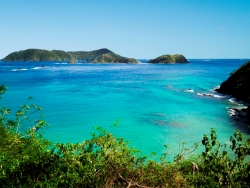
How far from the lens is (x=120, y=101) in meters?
50.3

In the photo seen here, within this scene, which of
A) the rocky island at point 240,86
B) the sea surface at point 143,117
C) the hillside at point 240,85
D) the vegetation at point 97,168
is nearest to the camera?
the vegetation at point 97,168

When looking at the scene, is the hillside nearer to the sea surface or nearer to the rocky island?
the rocky island

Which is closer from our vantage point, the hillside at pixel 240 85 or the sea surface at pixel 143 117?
the sea surface at pixel 143 117

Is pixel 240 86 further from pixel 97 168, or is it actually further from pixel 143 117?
A: pixel 97 168

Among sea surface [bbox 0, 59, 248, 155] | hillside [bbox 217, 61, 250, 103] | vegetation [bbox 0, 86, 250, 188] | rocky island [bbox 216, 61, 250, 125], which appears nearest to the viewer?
vegetation [bbox 0, 86, 250, 188]

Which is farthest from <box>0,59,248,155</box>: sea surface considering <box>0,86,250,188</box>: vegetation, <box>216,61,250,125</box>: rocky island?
<box>0,86,250,188</box>: vegetation

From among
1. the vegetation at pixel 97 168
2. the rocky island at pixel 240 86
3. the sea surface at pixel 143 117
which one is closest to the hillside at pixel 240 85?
the rocky island at pixel 240 86

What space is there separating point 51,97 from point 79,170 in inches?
1821

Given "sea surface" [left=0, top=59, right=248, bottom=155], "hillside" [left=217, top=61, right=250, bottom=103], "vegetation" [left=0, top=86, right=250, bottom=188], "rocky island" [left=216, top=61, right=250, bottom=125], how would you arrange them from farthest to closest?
1. "hillside" [left=217, top=61, right=250, bottom=103]
2. "rocky island" [left=216, top=61, right=250, bottom=125]
3. "sea surface" [left=0, top=59, right=248, bottom=155]
4. "vegetation" [left=0, top=86, right=250, bottom=188]

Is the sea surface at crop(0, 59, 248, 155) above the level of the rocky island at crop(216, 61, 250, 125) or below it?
below

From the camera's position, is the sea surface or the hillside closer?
the sea surface

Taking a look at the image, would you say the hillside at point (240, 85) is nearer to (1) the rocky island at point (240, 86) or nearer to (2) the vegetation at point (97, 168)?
(1) the rocky island at point (240, 86)

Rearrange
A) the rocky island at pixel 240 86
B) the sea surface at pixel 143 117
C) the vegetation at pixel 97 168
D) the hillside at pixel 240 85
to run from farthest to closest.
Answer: the hillside at pixel 240 85 → the rocky island at pixel 240 86 → the sea surface at pixel 143 117 → the vegetation at pixel 97 168

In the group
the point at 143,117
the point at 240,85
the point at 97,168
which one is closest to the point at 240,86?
the point at 240,85
